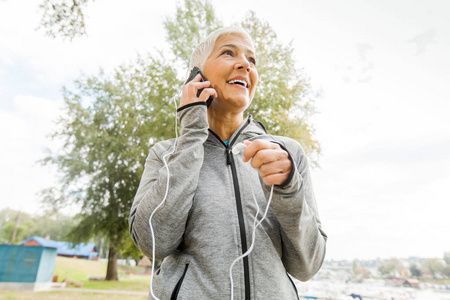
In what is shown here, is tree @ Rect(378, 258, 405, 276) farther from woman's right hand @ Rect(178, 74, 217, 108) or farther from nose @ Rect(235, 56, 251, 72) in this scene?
woman's right hand @ Rect(178, 74, 217, 108)

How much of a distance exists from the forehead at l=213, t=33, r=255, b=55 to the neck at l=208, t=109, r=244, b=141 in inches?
12.6

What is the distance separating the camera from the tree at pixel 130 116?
23.2 feet

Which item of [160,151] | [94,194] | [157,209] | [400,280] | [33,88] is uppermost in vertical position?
[33,88]

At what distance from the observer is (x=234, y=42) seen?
124cm

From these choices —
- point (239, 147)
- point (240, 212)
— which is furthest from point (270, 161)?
point (240, 212)

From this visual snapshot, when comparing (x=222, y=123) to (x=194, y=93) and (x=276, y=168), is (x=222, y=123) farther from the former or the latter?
(x=276, y=168)

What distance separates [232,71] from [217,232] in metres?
0.72

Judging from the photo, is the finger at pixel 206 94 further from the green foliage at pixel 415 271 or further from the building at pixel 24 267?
the building at pixel 24 267

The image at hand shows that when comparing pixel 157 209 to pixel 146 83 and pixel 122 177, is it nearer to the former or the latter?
pixel 146 83

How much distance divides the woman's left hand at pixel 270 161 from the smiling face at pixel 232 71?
Result: 0.50m

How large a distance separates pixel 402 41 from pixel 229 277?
9.03 meters

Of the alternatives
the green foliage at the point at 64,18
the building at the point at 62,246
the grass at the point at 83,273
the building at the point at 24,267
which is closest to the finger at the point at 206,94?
the green foliage at the point at 64,18

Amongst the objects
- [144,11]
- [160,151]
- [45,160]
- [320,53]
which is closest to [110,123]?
[45,160]

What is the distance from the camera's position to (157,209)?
2.68 ft
